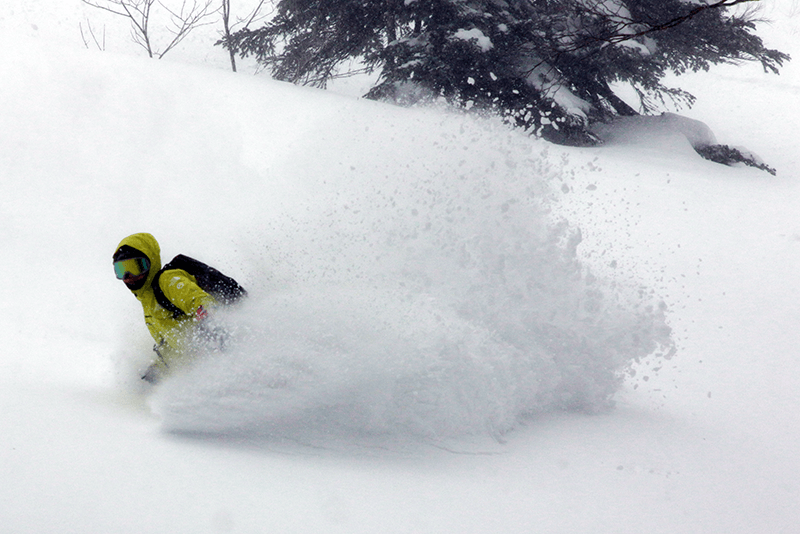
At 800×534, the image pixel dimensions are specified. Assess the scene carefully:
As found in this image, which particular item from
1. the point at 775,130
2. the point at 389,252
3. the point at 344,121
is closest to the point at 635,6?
the point at 344,121

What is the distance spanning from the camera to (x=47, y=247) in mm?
6484

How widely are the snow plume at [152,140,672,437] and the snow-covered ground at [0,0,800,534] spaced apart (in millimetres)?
16

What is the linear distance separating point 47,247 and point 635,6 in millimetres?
9148

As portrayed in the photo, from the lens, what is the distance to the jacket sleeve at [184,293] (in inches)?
139

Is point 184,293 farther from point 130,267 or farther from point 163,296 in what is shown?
point 130,267

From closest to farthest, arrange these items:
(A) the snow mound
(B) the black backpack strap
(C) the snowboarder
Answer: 1. (C) the snowboarder
2. (B) the black backpack strap
3. (A) the snow mound

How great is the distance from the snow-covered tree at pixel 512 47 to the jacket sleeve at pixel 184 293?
6522mm

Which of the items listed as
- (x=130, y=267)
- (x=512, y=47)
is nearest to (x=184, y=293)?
(x=130, y=267)

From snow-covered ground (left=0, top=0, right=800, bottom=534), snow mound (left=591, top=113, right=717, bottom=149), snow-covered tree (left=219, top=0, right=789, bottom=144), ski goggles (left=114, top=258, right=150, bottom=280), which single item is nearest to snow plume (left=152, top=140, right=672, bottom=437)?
snow-covered ground (left=0, top=0, right=800, bottom=534)

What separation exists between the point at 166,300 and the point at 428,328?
166 centimetres

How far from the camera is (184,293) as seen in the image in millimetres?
3555

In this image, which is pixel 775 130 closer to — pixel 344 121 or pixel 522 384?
pixel 344 121

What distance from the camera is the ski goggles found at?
141 inches

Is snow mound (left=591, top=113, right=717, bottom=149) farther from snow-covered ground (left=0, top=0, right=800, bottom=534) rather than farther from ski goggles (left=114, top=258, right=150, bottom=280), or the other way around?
ski goggles (left=114, top=258, right=150, bottom=280)
